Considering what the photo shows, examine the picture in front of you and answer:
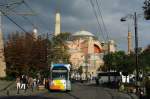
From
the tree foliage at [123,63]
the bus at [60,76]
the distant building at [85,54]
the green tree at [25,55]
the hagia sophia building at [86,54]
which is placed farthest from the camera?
the distant building at [85,54]

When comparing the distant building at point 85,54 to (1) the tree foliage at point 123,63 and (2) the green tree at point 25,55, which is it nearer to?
(1) the tree foliage at point 123,63

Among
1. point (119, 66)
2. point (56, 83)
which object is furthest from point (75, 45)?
point (56, 83)

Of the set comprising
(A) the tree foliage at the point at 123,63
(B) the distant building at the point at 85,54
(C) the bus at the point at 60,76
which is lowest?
(C) the bus at the point at 60,76

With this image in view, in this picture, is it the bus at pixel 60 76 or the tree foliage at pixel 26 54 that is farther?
the tree foliage at pixel 26 54

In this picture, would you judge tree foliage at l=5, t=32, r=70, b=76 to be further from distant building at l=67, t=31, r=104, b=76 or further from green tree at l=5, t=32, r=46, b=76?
distant building at l=67, t=31, r=104, b=76

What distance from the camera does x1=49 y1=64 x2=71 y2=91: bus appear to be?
5578cm

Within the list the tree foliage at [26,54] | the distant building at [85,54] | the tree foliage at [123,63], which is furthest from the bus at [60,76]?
the distant building at [85,54]

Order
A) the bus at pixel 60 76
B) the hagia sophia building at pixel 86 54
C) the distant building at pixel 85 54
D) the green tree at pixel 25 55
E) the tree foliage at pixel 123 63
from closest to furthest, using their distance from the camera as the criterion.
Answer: the bus at pixel 60 76
the green tree at pixel 25 55
the tree foliage at pixel 123 63
the hagia sophia building at pixel 86 54
the distant building at pixel 85 54

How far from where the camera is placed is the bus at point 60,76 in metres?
55.8

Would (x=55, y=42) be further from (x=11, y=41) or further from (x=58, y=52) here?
(x=11, y=41)

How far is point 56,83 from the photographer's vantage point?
57.0 metres

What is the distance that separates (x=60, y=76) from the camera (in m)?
56.4

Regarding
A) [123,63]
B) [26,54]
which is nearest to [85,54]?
[123,63]

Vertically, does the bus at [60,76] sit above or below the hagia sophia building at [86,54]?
below
